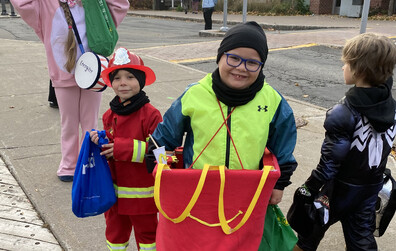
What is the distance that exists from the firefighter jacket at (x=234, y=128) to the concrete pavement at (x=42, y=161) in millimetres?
1210

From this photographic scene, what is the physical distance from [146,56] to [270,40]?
14.5ft

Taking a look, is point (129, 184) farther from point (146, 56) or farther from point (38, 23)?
point (146, 56)

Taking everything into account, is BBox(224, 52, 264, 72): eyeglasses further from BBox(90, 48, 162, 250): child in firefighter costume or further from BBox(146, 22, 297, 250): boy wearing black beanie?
BBox(90, 48, 162, 250): child in firefighter costume

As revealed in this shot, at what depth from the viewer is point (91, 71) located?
133 inches

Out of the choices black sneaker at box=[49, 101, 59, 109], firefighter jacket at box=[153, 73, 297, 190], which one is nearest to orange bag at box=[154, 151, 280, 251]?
firefighter jacket at box=[153, 73, 297, 190]

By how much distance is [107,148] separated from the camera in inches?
97.3

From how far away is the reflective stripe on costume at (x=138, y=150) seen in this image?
2.42 m

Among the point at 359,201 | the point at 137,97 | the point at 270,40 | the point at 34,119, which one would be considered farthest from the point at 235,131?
the point at 270,40

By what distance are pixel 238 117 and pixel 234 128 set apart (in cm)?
5

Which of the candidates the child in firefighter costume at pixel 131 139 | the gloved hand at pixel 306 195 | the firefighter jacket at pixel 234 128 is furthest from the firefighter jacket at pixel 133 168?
the gloved hand at pixel 306 195

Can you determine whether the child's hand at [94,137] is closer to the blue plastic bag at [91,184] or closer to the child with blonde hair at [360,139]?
the blue plastic bag at [91,184]

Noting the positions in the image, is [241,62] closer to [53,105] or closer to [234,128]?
[234,128]

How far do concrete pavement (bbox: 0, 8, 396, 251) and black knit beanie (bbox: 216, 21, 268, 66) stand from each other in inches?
64.5

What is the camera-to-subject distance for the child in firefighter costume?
8.30 feet
